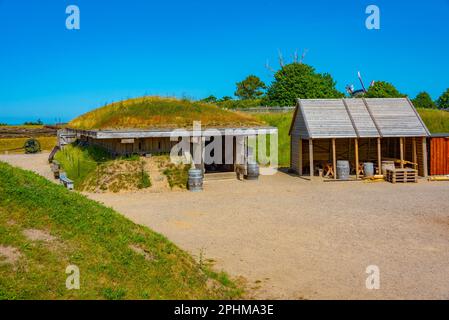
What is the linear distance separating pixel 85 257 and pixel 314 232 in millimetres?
7289

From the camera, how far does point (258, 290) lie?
8477 mm

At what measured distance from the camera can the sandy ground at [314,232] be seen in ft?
28.9

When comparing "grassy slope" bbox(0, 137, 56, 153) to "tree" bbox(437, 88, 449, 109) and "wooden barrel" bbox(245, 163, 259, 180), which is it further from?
"tree" bbox(437, 88, 449, 109)

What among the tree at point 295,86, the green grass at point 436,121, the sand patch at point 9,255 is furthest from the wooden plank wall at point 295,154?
the tree at point 295,86

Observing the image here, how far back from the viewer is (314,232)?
1287cm

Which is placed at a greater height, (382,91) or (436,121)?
(382,91)

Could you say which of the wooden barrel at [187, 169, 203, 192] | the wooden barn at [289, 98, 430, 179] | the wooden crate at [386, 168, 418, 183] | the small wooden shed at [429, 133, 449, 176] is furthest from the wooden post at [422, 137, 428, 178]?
the wooden barrel at [187, 169, 203, 192]

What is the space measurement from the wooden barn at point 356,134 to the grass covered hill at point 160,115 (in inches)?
137

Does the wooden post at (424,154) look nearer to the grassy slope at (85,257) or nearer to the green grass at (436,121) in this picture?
the green grass at (436,121)

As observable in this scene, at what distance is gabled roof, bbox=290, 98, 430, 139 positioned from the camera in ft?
78.6

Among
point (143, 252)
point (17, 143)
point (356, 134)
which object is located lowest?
point (143, 252)

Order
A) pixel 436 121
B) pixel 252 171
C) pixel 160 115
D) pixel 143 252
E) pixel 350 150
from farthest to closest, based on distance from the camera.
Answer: pixel 436 121 → pixel 350 150 → pixel 160 115 → pixel 252 171 → pixel 143 252

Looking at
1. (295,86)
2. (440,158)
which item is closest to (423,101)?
(295,86)

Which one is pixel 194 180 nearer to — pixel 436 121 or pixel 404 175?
pixel 404 175
